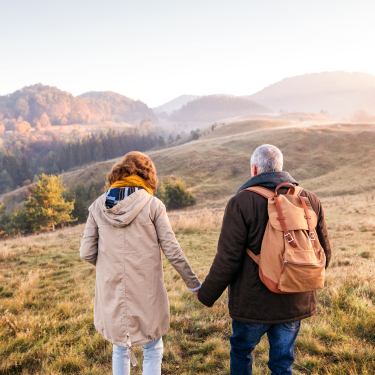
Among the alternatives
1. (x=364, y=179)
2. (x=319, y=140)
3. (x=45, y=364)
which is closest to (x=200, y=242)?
(x=45, y=364)

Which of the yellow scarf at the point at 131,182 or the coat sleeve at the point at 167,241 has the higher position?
the yellow scarf at the point at 131,182

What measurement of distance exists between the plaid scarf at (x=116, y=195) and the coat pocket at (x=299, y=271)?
1.47m

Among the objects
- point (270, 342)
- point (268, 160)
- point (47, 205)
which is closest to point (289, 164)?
point (47, 205)

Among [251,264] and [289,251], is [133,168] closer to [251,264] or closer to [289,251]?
[251,264]

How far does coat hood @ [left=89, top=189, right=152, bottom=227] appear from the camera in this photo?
2223 mm

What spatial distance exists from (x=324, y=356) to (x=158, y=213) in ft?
8.92

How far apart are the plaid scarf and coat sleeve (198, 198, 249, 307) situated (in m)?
0.92

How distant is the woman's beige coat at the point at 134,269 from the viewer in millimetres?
2350

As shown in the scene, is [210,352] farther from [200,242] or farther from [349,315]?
→ [200,242]

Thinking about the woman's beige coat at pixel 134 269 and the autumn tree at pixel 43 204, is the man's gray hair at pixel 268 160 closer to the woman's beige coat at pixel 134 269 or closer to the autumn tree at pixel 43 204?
the woman's beige coat at pixel 134 269

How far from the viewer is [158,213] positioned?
2422 mm

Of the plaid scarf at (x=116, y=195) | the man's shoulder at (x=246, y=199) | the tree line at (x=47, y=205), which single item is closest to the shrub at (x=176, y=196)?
the tree line at (x=47, y=205)

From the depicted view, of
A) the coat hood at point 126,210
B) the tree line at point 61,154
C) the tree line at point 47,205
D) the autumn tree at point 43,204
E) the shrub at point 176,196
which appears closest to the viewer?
the coat hood at point 126,210

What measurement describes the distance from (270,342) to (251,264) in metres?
0.81
